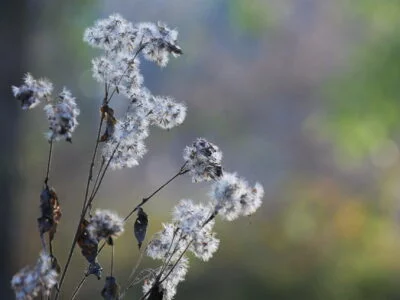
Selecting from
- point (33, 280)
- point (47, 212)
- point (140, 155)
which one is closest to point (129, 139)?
point (140, 155)


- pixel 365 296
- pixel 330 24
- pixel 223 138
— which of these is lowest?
pixel 365 296

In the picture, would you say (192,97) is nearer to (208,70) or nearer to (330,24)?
(208,70)

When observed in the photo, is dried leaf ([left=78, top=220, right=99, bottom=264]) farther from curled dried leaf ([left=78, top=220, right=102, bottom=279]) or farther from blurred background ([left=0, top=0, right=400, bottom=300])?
blurred background ([left=0, top=0, right=400, bottom=300])

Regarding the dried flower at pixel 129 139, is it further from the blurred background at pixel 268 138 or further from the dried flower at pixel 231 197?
the blurred background at pixel 268 138

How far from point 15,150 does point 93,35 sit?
187 centimetres

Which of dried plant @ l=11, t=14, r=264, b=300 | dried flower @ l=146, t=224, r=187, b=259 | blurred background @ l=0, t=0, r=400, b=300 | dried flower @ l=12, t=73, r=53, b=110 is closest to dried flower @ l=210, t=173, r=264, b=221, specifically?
dried plant @ l=11, t=14, r=264, b=300

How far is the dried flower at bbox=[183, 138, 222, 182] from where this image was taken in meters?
0.87

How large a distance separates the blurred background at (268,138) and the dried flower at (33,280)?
85.6 inches

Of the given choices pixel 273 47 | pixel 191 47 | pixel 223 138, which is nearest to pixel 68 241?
pixel 223 138

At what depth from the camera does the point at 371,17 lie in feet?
12.7

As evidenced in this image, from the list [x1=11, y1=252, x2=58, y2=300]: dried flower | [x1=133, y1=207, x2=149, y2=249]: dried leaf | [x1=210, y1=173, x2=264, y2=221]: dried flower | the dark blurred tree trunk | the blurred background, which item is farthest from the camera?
the blurred background

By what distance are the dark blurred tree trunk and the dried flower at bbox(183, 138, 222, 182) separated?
5.97 feet

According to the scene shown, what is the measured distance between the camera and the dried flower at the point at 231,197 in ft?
2.62

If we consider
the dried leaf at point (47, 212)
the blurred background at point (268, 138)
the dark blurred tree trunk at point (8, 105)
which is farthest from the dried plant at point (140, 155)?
the blurred background at point (268, 138)
